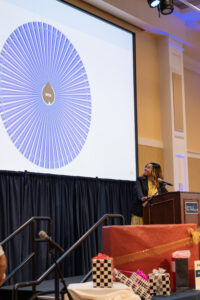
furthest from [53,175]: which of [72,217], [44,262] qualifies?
[44,262]

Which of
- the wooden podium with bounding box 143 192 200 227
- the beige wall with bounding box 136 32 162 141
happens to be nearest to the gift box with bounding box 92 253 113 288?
the wooden podium with bounding box 143 192 200 227

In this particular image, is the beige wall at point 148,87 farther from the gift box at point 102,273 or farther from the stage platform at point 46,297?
the gift box at point 102,273

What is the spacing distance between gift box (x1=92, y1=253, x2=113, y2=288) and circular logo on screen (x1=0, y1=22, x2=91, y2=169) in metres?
2.71

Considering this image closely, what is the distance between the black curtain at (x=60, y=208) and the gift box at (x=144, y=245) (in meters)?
2.00

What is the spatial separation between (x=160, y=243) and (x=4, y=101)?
2869 millimetres

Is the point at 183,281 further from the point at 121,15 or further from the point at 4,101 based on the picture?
the point at 121,15

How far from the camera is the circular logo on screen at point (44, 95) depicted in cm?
652

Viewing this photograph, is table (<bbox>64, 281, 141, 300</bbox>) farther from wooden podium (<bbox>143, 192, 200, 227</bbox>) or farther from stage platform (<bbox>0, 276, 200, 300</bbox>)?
wooden podium (<bbox>143, 192, 200, 227</bbox>)

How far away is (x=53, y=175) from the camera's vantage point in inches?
275

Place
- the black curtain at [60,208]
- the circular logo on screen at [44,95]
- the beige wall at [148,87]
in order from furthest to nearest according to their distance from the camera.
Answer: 1. the beige wall at [148,87]
2. the circular logo on screen at [44,95]
3. the black curtain at [60,208]

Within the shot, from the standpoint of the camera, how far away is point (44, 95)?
7.05m

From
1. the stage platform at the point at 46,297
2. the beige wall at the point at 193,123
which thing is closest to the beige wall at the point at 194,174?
the beige wall at the point at 193,123

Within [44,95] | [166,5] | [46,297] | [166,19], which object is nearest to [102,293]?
[46,297]

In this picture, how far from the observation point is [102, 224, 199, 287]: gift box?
15.2 ft
